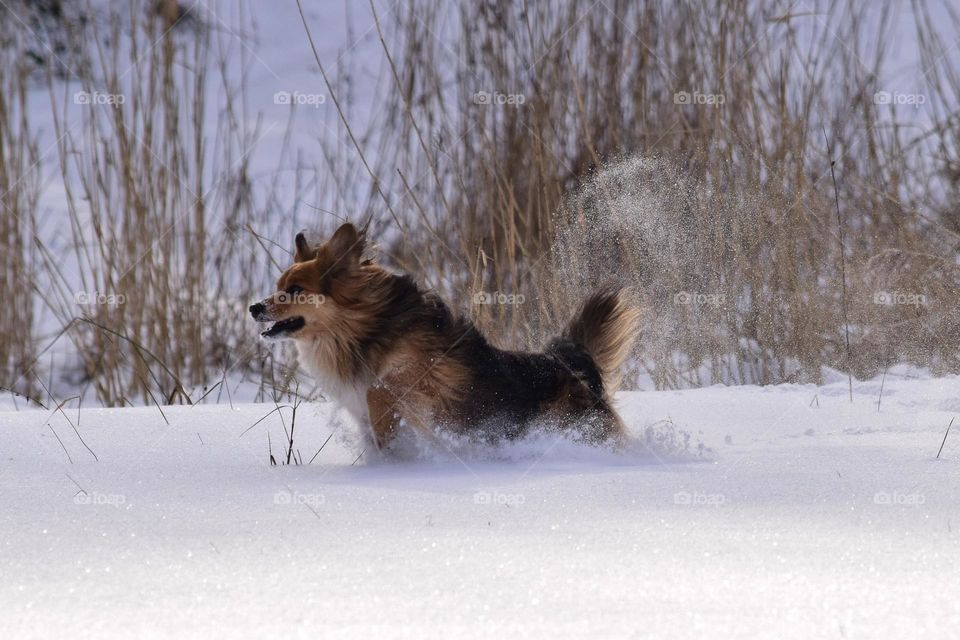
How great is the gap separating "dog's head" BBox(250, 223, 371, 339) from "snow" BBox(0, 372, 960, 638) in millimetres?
490

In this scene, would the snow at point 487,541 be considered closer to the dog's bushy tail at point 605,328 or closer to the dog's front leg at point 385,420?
the dog's front leg at point 385,420

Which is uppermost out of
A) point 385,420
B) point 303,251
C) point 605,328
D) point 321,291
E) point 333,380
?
point 303,251

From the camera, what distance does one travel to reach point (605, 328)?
414 cm

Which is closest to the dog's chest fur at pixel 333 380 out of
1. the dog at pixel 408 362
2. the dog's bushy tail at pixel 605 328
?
the dog at pixel 408 362

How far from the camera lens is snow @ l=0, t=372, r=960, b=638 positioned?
158cm

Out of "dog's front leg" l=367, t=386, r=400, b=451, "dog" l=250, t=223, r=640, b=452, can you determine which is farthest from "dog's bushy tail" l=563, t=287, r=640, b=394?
"dog's front leg" l=367, t=386, r=400, b=451

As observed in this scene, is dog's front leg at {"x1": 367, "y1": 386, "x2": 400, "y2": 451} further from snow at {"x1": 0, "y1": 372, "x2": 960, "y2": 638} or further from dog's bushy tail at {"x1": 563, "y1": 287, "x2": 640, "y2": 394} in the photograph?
dog's bushy tail at {"x1": 563, "y1": 287, "x2": 640, "y2": 394}

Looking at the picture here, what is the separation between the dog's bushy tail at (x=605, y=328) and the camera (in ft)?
13.5

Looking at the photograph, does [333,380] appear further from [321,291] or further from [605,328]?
[605,328]

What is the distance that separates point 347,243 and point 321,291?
0.20 metres

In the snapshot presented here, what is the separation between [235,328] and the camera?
20.0 feet

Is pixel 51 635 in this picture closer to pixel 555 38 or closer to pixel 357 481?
pixel 357 481

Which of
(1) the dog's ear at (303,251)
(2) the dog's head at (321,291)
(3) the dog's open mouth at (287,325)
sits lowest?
(3) the dog's open mouth at (287,325)

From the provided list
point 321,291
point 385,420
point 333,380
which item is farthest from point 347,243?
point 385,420
